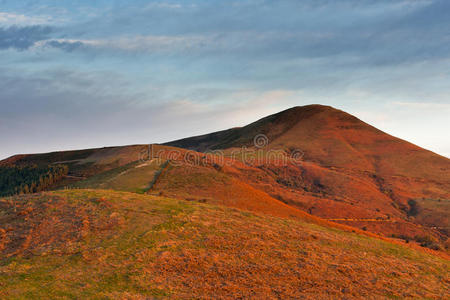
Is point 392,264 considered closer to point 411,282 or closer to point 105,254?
point 411,282

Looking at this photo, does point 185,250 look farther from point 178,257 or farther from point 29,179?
point 29,179

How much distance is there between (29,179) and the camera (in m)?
38.1

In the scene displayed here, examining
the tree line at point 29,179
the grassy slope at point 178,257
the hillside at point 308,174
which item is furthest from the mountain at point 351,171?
the tree line at point 29,179

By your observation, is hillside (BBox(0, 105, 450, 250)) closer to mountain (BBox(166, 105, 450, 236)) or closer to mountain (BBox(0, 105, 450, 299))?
mountain (BBox(166, 105, 450, 236))

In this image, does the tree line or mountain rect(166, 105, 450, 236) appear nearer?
mountain rect(166, 105, 450, 236)

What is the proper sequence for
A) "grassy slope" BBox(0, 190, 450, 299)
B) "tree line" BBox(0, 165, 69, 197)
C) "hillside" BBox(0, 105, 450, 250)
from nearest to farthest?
"grassy slope" BBox(0, 190, 450, 299)
"hillside" BBox(0, 105, 450, 250)
"tree line" BBox(0, 165, 69, 197)

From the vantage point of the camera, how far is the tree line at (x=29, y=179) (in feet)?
113

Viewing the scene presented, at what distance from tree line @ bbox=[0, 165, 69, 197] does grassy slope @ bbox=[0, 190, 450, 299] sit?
23.8 meters

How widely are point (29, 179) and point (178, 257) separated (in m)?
36.0

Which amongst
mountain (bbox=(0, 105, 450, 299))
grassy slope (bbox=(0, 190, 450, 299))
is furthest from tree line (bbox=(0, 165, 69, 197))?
grassy slope (bbox=(0, 190, 450, 299))

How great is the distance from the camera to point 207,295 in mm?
7777

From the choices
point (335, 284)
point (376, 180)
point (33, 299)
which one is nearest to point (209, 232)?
point (335, 284)

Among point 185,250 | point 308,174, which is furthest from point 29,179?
point 185,250

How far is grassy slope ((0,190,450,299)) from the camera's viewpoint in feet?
26.7
